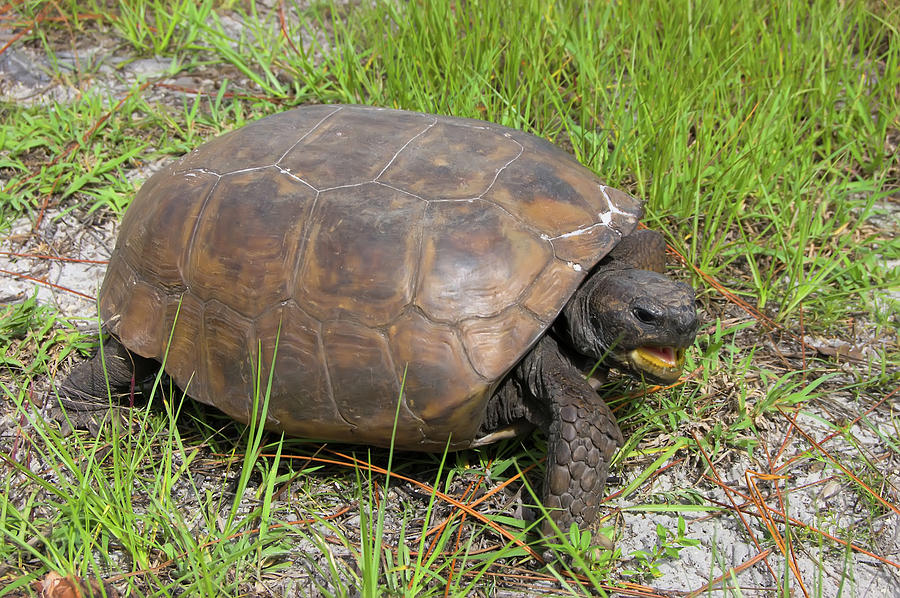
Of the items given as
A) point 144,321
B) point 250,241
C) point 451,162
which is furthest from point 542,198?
point 144,321

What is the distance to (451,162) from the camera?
101 inches

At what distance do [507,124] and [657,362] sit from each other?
5.52 feet

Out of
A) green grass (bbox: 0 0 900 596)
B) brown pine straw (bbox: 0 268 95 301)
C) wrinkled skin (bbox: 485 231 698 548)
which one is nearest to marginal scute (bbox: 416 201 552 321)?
wrinkled skin (bbox: 485 231 698 548)

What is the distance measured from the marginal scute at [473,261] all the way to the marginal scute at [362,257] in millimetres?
57

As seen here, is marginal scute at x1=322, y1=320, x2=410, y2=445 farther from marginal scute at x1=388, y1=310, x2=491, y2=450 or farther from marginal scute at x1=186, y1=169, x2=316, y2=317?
marginal scute at x1=186, y1=169, x2=316, y2=317

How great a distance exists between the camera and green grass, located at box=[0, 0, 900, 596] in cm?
237

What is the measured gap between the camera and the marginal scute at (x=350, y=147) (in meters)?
2.51

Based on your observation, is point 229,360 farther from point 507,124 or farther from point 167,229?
point 507,124

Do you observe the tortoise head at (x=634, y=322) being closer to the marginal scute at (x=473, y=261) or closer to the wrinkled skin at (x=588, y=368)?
the wrinkled skin at (x=588, y=368)

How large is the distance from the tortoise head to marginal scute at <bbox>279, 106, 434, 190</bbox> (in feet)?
2.79

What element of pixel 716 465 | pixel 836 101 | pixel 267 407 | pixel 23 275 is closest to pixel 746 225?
pixel 836 101

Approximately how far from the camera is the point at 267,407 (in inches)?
95.3

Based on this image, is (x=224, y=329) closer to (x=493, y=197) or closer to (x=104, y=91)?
(x=493, y=197)

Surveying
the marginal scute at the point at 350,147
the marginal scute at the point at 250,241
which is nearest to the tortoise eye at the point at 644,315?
the marginal scute at the point at 350,147
